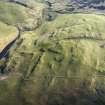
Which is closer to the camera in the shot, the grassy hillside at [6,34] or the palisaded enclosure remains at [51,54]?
the palisaded enclosure remains at [51,54]

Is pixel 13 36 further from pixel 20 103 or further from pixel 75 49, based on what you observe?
pixel 20 103

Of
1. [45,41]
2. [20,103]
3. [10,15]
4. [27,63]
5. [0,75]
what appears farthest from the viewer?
[10,15]

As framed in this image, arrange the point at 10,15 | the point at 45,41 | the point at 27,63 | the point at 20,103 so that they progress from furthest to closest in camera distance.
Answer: the point at 10,15 → the point at 45,41 → the point at 27,63 → the point at 20,103

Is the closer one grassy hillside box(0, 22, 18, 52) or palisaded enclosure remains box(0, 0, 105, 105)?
palisaded enclosure remains box(0, 0, 105, 105)

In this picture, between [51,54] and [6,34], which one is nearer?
[51,54]

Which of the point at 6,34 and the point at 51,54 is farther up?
the point at 6,34

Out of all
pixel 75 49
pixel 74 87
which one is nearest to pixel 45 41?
pixel 75 49

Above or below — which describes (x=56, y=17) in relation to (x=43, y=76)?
above

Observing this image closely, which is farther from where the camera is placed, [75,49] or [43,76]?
[75,49]
